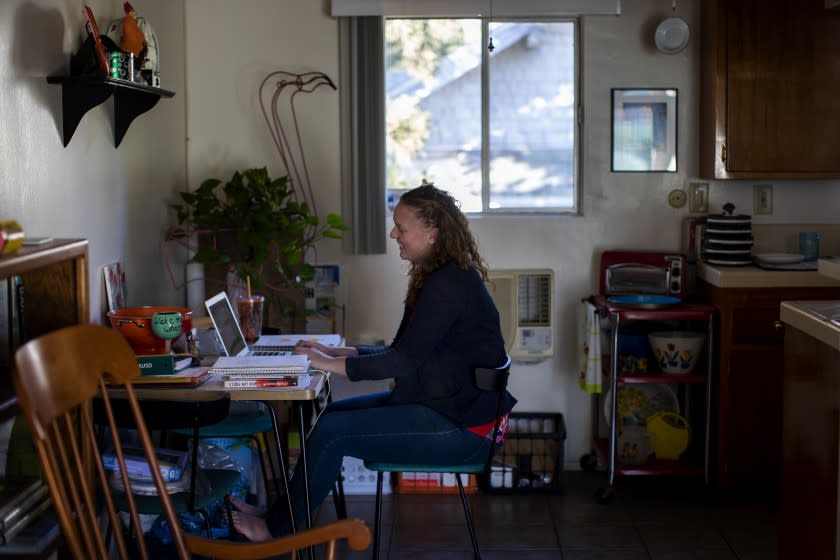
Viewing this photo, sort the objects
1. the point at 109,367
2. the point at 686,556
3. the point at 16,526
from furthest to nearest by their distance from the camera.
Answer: the point at 686,556 → the point at 16,526 → the point at 109,367

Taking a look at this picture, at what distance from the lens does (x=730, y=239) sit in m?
4.31

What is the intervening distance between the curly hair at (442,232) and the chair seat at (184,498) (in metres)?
0.85

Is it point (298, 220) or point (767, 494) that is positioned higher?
point (298, 220)

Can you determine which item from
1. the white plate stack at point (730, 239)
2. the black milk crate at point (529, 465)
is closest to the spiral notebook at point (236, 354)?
the black milk crate at point (529, 465)

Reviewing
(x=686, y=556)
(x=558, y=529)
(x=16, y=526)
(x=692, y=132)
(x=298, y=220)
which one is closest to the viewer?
(x=16, y=526)

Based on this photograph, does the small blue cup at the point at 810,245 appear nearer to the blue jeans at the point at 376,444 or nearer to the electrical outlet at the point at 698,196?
the electrical outlet at the point at 698,196

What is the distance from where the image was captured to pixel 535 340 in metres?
4.51

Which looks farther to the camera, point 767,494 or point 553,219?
point 553,219

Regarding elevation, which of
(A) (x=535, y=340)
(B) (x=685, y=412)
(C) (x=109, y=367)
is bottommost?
(B) (x=685, y=412)

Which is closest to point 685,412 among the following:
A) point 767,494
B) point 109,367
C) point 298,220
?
A: point 767,494

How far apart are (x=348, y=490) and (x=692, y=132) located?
2.22 m

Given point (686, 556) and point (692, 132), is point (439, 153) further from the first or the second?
point (686, 556)

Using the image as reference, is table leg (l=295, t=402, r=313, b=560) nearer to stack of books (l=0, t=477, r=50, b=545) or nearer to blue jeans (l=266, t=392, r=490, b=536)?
blue jeans (l=266, t=392, r=490, b=536)

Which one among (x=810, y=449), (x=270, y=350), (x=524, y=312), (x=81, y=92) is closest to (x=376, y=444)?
(x=270, y=350)
